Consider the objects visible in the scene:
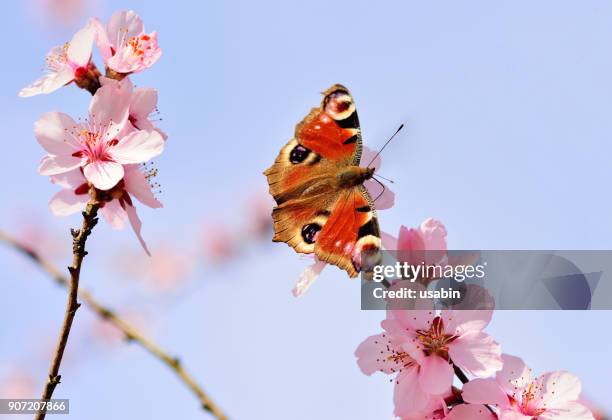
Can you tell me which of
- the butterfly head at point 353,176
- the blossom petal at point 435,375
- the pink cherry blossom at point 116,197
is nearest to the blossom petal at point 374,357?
the blossom petal at point 435,375

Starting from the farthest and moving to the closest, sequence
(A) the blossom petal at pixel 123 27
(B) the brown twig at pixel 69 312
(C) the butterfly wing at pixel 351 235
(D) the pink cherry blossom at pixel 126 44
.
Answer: (A) the blossom petal at pixel 123 27
(D) the pink cherry blossom at pixel 126 44
(C) the butterfly wing at pixel 351 235
(B) the brown twig at pixel 69 312

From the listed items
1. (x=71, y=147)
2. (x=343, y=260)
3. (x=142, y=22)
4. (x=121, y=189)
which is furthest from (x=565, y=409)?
(x=142, y=22)

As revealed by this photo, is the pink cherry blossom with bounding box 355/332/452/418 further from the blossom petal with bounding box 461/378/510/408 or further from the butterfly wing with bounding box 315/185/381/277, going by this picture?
the butterfly wing with bounding box 315/185/381/277

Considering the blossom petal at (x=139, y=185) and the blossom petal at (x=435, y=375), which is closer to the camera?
the blossom petal at (x=435, y=375)

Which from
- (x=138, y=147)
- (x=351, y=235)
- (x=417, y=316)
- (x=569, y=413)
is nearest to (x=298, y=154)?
(x=351, y=235)

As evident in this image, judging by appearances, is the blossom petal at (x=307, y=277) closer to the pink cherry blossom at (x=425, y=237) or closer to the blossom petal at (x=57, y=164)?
the pink cherry blossom at (x=425, y=237)

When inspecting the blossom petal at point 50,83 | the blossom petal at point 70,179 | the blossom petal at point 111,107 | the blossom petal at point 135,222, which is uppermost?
the blossom petal at point 50,83

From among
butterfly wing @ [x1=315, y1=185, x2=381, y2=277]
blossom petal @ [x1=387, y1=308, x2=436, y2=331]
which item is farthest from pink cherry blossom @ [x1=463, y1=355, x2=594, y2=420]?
butterfly wing @ [x1=315, y1=185, x2=381, y2=277]

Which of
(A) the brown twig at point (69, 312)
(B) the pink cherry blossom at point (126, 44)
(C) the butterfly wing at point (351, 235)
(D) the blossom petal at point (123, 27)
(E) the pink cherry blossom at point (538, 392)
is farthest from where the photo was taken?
(D) the blossom petal at point (123, 27)
